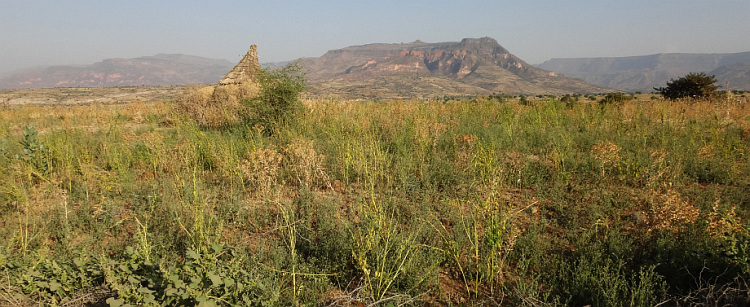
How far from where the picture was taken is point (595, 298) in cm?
251

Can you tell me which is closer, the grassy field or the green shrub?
the grassy field

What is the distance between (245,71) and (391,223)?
10.8 m

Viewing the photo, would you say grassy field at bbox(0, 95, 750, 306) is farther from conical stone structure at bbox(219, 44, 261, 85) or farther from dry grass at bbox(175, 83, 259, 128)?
conical stone structure at bbox(219, 44, 261, 85)

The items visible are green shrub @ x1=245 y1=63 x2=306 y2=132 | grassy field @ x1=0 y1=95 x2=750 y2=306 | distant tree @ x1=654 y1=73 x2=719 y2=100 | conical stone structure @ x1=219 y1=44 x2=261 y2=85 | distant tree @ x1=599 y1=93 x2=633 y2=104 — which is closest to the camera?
grassy field @ x1=0 y1=95 x2=750 y2=306

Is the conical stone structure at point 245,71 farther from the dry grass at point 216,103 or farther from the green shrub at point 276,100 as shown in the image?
the green shrub at point 276,100

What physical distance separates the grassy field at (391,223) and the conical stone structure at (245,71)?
4.99m

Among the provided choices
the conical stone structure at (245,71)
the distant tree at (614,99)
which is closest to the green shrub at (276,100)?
the conical stone structure at (245,71)

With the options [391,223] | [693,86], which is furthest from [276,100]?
[693,86]

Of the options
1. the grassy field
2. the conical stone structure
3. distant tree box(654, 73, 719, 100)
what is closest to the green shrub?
the grassy field

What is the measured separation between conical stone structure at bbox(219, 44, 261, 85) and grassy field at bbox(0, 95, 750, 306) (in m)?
4.99

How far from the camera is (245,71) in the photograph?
12.1 metres

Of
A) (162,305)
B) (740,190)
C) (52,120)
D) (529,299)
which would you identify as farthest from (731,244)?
(52,120)

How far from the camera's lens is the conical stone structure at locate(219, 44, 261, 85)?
1147 centimetres

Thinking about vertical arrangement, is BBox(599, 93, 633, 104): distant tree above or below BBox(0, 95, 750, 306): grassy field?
above
